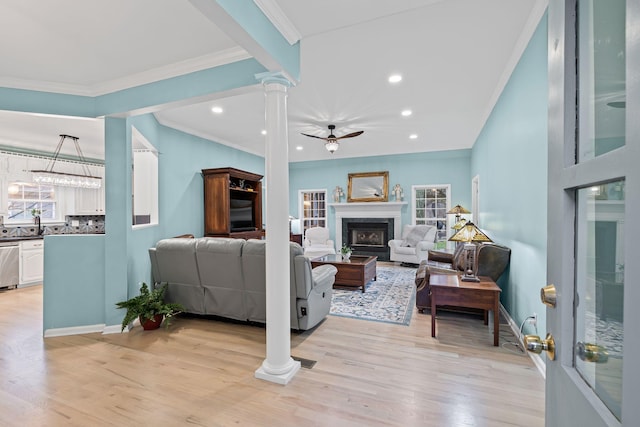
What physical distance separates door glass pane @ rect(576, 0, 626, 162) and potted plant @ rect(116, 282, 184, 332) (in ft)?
12.1

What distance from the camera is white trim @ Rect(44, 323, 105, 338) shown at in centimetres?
306

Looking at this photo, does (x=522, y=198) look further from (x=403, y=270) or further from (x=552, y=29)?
(x=403, y=270)

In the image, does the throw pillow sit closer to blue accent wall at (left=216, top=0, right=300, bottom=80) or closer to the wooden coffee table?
the wooden coffee table

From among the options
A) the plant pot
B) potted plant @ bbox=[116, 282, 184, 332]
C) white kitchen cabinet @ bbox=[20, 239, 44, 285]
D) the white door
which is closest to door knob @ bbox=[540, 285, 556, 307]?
the white door

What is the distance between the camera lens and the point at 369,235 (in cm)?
794

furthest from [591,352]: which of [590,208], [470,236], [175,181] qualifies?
[175,181]

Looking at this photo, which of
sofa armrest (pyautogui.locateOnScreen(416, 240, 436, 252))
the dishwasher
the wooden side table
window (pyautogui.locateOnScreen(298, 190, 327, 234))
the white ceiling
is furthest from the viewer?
window (pyautogui.locateOnScreen(298, 190, 327, 234))

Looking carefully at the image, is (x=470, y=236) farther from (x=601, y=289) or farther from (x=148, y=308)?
(x=148, y=308)

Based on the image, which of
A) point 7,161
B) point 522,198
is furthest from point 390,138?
point 7,161

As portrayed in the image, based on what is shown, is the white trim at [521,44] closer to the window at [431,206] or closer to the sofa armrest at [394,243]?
the window at [431,206]

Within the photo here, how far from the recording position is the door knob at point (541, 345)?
0.77 m

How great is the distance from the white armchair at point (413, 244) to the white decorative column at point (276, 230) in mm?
4965

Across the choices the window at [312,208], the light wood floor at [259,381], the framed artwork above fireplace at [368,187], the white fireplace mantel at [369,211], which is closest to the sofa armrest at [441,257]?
the light wood floor at [259,381]

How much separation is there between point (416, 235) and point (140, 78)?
623 cm
